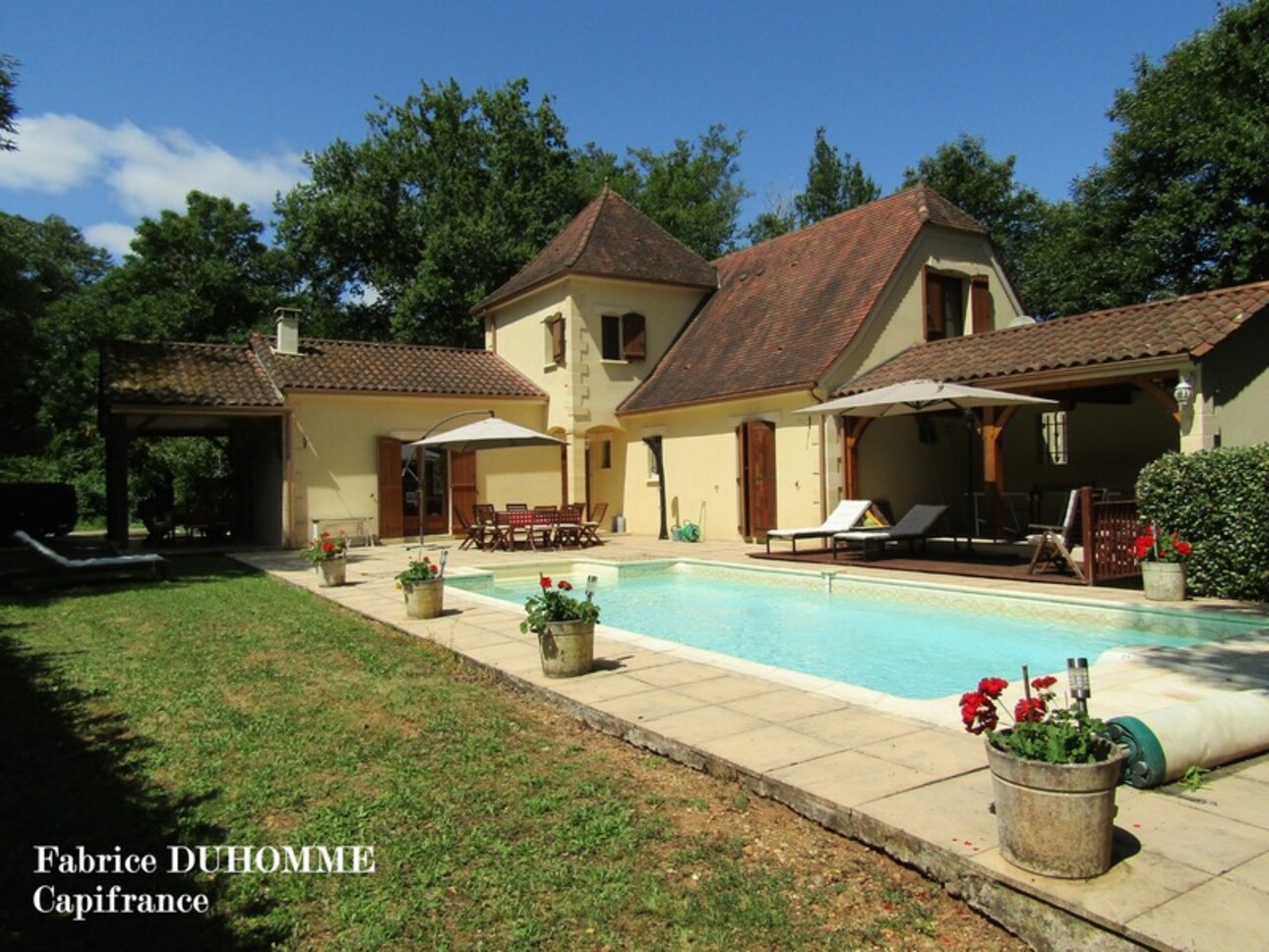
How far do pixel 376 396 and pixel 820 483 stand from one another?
10019 millimetres

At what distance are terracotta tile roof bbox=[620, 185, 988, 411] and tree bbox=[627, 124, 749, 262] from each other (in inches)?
757

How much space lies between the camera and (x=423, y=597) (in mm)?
8789

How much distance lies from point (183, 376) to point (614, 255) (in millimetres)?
10232

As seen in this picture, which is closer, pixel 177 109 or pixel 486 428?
pixel 177 109

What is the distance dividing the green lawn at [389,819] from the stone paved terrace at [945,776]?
0.19 meters

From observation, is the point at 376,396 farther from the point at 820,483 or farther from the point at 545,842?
the point at 545,842

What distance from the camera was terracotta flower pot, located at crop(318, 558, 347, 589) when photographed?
11.6m

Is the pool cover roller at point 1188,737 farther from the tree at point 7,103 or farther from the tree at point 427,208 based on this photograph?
the tree at point 427,208

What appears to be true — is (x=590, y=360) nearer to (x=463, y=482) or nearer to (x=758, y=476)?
(x=463, y=482)

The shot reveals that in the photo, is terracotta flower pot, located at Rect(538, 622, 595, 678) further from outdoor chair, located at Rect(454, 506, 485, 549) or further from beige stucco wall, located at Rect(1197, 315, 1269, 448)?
outdoor chair, located at Rect(454, 506, 485, 549)

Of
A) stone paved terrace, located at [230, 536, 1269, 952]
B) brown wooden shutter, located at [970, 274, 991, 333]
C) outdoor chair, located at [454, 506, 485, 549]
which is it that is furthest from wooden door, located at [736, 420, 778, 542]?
stone paved terrace, located at [230, 536, 1269, 952]

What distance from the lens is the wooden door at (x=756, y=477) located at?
16641mm

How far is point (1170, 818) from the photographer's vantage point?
336 cm

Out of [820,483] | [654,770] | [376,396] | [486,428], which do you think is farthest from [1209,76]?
[654,770]
